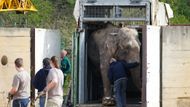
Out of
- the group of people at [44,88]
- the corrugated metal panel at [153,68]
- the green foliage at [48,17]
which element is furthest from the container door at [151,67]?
the green foliage at [48,17]

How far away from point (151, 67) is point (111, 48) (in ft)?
5.52

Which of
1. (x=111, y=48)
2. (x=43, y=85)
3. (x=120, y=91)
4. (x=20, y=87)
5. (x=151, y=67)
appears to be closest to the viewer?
(x=20, y=87)

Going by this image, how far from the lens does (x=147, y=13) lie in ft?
66.1

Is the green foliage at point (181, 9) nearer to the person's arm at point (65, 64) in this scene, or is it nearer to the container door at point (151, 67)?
the person's arm at point (65, 64)

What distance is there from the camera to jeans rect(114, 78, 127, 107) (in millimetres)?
19375

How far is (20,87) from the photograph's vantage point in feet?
54.9

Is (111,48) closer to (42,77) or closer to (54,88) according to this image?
(42,77)

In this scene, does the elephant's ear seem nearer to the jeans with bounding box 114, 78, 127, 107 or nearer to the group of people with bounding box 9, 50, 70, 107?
the jeans with bounding box 114, 78, 127, 107

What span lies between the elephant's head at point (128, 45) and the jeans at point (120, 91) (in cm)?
60

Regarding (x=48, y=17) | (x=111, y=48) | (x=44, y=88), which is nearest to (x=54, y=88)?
(x=44, y=88)

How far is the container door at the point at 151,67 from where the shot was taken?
1869cm

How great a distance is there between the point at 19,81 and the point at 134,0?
4585 mm

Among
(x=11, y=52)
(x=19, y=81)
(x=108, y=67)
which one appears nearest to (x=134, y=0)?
(x=108, y=67)

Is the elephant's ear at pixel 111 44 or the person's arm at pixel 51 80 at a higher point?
the elephant's ear at pixel 111 44
